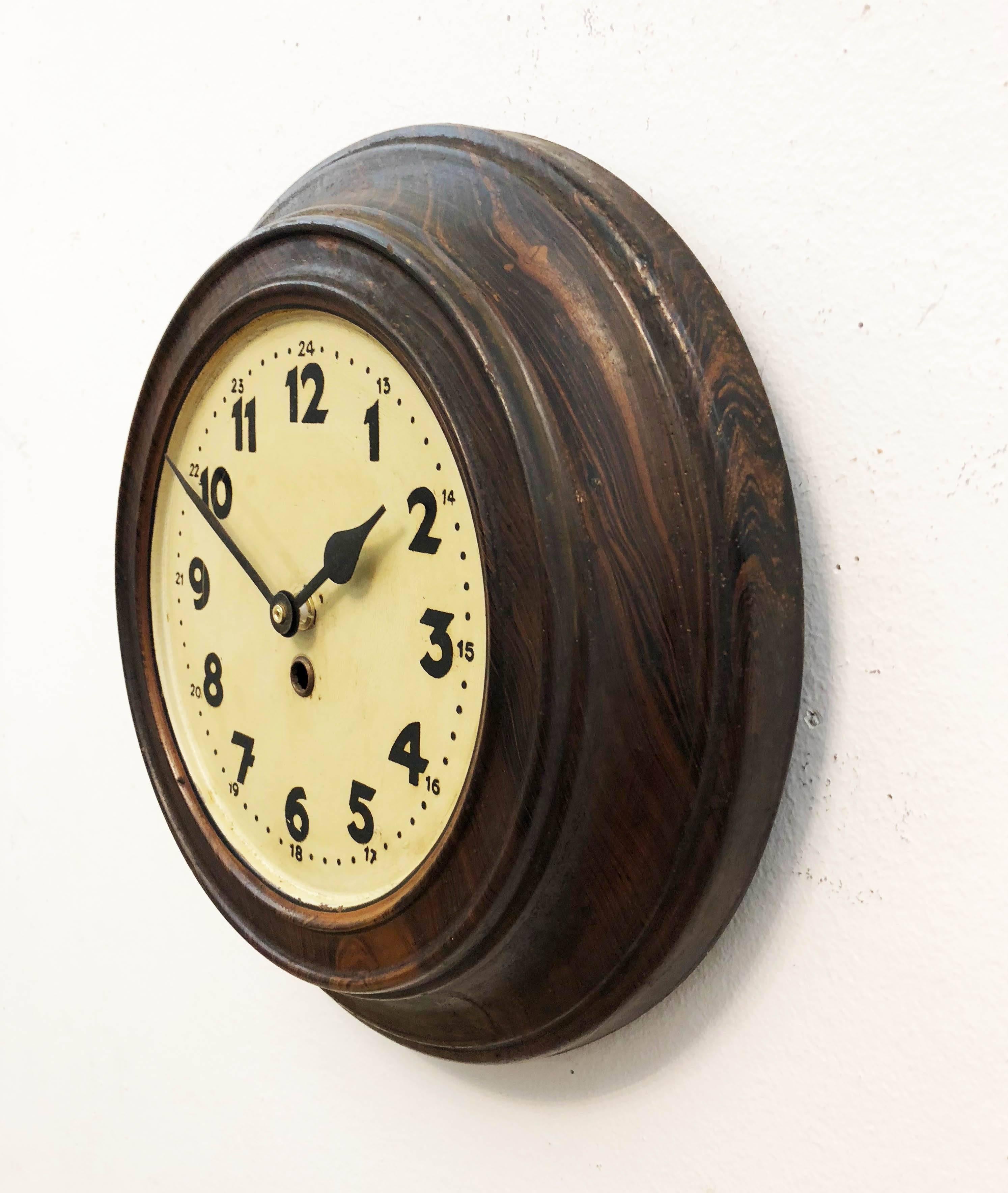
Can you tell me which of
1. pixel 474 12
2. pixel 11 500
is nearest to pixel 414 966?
pixel 474 12

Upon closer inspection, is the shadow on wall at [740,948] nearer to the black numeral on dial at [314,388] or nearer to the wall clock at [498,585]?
the wall clock at [498,585]

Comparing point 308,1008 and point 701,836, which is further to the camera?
point 308,1008

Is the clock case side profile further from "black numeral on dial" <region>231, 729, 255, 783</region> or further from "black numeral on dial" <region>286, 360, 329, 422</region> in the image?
"black numeral on dial" <region>231, 729, 255, 783</region>

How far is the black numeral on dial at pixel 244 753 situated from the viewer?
0.77m

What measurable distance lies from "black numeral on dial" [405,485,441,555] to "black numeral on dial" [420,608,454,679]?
3 centimetres

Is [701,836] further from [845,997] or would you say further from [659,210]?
[659,210]

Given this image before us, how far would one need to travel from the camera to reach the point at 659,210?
0.59 meters

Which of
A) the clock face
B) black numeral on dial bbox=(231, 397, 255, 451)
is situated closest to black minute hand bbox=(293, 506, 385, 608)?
the clock face

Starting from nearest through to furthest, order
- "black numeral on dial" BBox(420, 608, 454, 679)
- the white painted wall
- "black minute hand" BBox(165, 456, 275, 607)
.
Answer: the white painted wall
"black numeral on dial" BBox(420, 608, 454, 679)
"black minute hand" BBox(165, 456, 275, 607)

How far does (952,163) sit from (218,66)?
624 millimetres

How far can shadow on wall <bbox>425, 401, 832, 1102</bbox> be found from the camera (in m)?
0.55

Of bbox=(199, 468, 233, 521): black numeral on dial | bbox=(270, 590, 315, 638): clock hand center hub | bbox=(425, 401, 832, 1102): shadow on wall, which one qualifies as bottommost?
bbox=(425, 401, 832, 1102): shadow on wall

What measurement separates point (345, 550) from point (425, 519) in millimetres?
64

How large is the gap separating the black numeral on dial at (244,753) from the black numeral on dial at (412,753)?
17 centimetres
